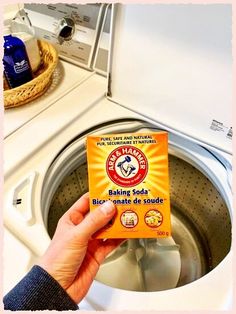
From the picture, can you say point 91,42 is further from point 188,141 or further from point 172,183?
point 172,183

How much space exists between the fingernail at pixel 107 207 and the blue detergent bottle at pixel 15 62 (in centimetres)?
53

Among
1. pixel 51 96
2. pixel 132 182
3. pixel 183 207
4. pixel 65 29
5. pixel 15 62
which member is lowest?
pixel 183 207

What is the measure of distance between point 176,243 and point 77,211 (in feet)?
1.88

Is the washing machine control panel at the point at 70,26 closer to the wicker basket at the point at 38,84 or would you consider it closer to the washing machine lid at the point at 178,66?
the wicker basket at the point at 38,84

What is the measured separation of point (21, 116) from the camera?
3.25ft

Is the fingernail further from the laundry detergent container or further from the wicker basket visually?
the wicker basket

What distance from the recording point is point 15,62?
3.15ft

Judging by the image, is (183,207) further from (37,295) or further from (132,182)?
(37,295)

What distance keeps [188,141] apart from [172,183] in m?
0.23

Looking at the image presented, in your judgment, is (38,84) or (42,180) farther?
(38,84)

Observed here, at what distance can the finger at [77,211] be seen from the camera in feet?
2.40

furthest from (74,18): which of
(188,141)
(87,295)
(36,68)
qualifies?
(87,295)

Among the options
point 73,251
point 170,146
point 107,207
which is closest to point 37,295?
point 73,251

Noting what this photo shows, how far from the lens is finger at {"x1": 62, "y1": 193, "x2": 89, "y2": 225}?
2.40 ft
